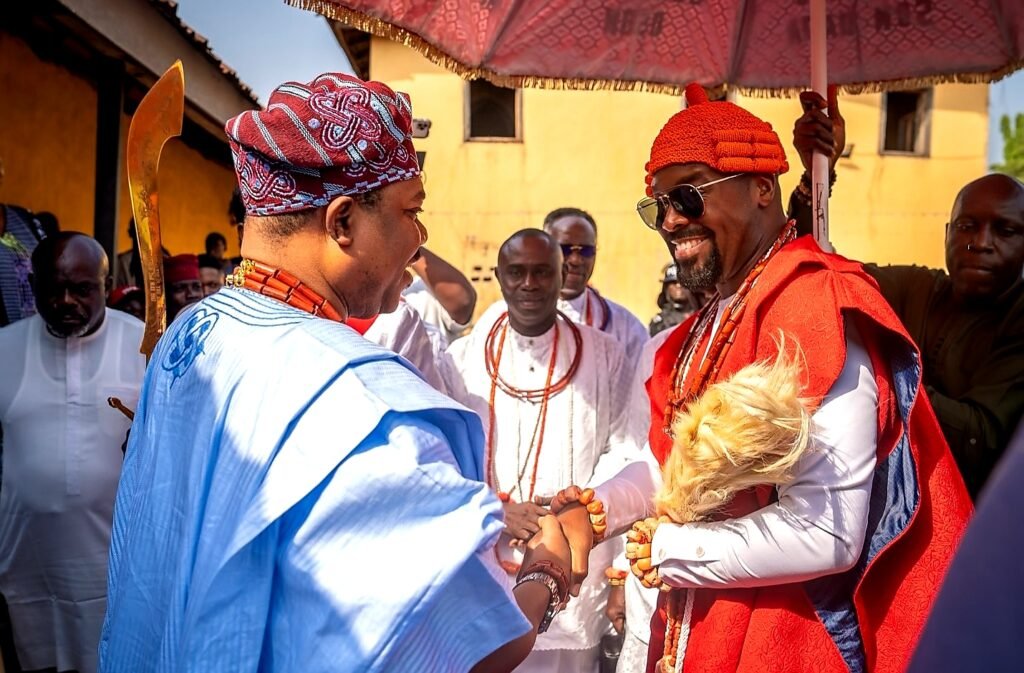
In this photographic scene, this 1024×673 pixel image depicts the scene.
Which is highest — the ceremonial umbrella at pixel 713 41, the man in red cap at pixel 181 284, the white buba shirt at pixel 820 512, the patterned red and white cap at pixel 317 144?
the ceremonial umbrella at pixel 713 41

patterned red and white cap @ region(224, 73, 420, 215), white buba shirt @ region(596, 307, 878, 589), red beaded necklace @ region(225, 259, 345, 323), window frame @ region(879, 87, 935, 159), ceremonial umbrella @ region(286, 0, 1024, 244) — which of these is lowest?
white buba shirt @ region(596, 307, 878, 589)

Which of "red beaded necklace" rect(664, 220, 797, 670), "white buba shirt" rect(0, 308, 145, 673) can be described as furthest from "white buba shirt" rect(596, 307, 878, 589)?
"white buba shirt" rect(0, 308, 145, 673)

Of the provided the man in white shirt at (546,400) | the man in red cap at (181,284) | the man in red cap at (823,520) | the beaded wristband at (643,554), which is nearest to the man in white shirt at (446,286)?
the man in white shirt at (546,400)

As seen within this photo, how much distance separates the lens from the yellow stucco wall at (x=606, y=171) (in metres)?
15.5

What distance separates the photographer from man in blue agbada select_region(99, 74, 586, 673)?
4.59ft

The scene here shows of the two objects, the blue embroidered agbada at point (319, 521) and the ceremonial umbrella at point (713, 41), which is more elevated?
the ceremonial umbrella at point (713, 41)

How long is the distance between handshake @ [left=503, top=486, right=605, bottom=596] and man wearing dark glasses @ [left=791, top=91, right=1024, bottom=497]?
1261 millimetres

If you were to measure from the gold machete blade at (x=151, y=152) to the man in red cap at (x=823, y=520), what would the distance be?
5.23 ft

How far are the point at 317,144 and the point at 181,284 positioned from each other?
4922mm

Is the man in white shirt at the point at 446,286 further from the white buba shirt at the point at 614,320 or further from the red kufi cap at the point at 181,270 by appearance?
the red kufi cap at the point at 181,270

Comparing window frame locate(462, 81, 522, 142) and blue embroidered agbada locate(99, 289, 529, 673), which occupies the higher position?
window frame locate(462, 81, 522, 142)

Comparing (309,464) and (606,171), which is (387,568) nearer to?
(309,464)

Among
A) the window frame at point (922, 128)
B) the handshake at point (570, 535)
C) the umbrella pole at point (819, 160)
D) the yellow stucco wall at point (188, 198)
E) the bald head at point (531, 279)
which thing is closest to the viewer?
the handshake at point (570, 535)

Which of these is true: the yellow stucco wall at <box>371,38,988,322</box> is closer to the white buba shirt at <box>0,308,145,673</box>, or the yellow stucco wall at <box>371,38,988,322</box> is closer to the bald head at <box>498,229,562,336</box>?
the bald head at <box>498,229,562,336</box>
